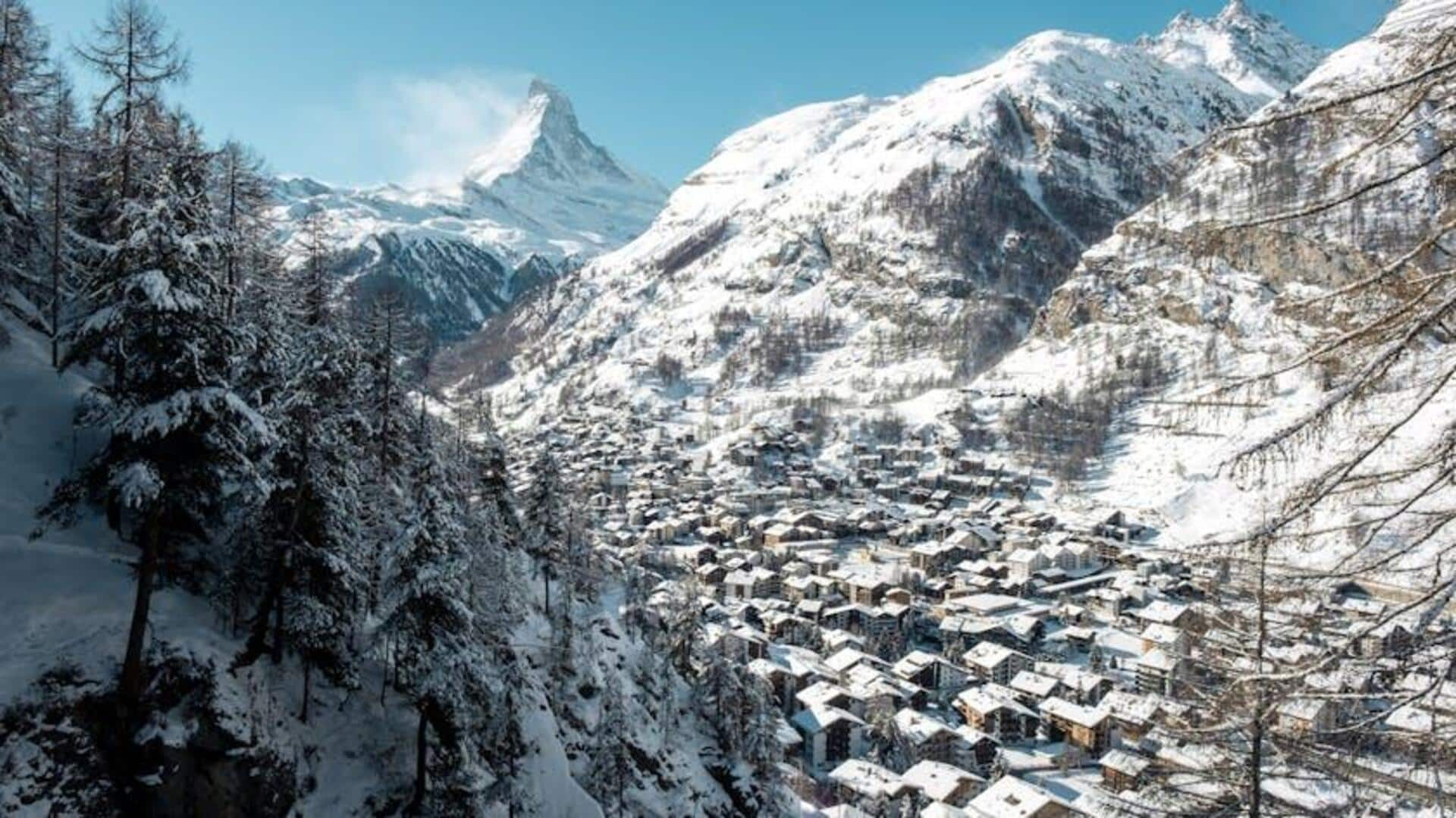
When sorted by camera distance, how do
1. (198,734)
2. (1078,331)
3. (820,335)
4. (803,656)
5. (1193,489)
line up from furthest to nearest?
(820,335)
(1078,331)
(1193,489)
(803,656)
(198,734)

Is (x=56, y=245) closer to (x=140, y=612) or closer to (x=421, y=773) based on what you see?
(x=140, y=612)

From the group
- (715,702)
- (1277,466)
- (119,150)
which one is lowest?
(715,702)

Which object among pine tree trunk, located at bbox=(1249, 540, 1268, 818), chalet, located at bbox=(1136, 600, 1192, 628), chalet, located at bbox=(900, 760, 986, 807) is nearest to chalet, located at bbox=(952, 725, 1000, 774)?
chalet, located at bbox=(900, 760, 986, 807)

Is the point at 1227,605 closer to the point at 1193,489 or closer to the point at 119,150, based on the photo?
the point at 119,150

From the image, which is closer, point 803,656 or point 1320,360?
point 1320,360

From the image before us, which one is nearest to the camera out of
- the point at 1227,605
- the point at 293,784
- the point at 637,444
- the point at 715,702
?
the point at 1227,605

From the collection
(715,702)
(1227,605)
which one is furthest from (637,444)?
(1227,605)

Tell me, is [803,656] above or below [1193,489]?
below

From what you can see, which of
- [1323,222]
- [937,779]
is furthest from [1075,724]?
[1323,222]

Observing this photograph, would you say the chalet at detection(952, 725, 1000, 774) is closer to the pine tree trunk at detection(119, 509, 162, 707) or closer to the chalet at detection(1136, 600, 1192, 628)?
the chalet at detection(1136, 600, 1192, 628)
